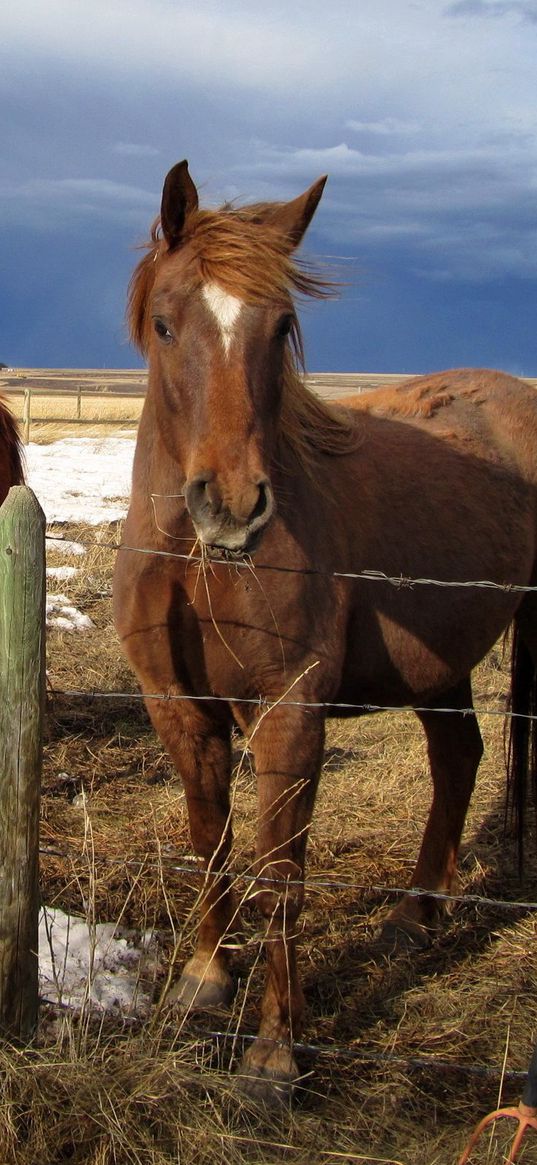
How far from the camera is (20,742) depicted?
93.7 inches

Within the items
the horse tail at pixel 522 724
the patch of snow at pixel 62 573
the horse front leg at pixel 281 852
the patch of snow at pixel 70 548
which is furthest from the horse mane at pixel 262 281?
the patch of snow at pixel 70 548

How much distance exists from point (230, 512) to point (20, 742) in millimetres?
747

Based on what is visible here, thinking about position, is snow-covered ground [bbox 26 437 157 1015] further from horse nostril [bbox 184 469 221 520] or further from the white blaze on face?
the white blaze on face

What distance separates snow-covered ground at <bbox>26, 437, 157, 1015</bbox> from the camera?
2.99 metres

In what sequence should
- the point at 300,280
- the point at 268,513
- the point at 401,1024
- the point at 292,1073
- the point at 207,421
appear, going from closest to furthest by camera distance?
the point at 268,513 → the point at 207,421 → the point at 292,1073 → the point at 300,280 → the point at 401,1024

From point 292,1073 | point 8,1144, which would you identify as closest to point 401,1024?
point 292,1073

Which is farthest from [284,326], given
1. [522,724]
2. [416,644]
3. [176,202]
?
[522,724]

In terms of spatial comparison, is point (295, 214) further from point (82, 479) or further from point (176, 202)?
point (82, 479)

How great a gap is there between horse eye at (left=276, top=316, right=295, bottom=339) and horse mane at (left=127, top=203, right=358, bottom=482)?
50mm

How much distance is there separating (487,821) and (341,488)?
244 centimetres

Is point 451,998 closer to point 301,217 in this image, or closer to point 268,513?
point 268,513


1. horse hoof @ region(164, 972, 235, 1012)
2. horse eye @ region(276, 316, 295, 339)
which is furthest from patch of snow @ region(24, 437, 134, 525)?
horse eye @ region(276, 316, 295, 339)

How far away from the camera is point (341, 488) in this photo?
345 centimetres

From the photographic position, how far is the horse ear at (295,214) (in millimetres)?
3059
